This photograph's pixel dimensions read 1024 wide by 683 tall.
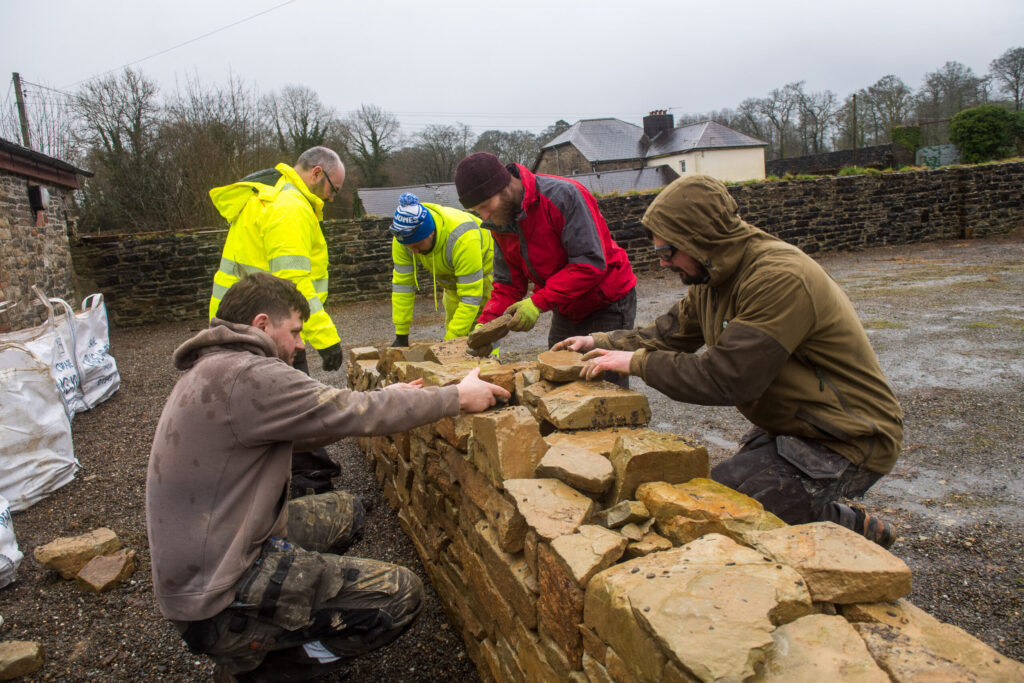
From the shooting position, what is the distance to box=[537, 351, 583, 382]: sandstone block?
2.71 metres

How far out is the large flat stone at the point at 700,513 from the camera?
5.56 feet

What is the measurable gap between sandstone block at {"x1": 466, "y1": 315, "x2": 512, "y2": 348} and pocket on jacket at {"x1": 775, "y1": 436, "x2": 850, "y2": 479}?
5.42 ft

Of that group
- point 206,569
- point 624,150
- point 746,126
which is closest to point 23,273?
point 206,569

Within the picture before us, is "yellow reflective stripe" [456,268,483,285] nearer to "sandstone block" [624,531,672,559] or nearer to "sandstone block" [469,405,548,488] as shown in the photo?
"sandstone block" [469,405,548,488]

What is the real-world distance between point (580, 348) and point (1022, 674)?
2086 millimetres

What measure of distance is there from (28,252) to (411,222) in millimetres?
9381

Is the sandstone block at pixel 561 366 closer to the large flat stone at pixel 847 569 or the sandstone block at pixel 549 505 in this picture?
the sandstone block at pixel 549 505

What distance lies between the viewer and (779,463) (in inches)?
85.7

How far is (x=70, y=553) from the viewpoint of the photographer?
326cm

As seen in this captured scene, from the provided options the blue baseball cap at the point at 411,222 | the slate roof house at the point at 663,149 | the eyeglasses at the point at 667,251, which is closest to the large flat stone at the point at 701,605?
the eyeglasses at the point at 667,251

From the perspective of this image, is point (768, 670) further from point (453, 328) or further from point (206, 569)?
point (453, 328)

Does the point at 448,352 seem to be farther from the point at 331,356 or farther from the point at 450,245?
the point at 450,245

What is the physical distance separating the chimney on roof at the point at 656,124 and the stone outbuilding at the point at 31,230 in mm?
31653

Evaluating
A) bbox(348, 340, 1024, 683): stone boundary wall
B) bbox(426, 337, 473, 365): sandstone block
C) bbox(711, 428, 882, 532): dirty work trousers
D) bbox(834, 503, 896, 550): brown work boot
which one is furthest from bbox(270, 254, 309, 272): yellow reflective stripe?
bbox(834, 503, 896, 550): brown work boot
